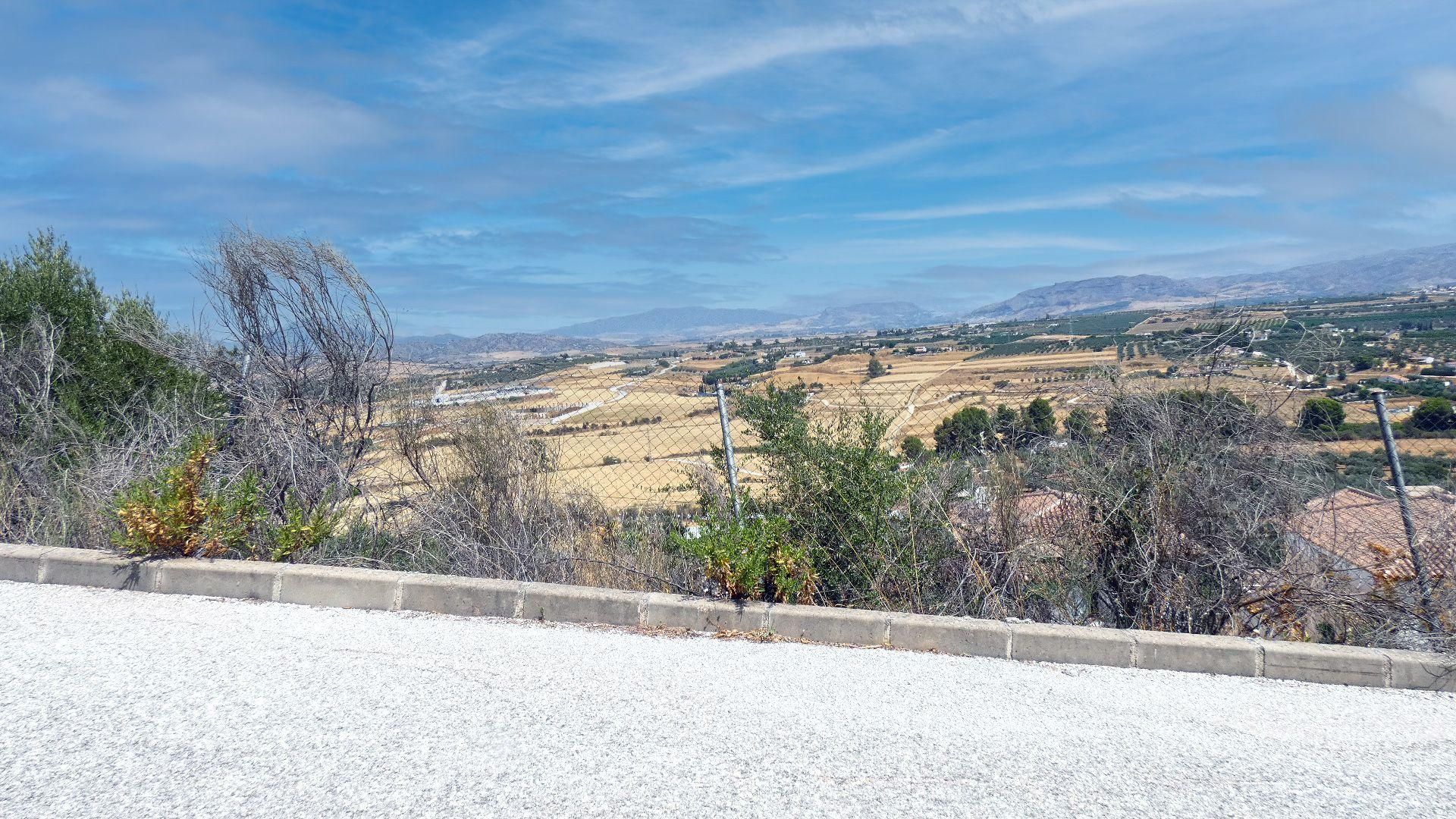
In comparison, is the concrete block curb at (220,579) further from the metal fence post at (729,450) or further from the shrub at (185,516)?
the metal fence post at (729,450)

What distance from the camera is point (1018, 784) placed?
3604 mm

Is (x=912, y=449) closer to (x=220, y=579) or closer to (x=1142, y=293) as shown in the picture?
(x=220, y=579)

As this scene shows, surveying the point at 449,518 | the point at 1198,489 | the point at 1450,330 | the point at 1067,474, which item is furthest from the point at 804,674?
the point at 1450,330

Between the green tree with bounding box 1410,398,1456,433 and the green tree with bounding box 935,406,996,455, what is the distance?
8.72 ft

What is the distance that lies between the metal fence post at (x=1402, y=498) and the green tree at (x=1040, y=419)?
1.91 meters

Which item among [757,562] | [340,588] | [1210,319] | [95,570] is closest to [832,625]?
[757,562]

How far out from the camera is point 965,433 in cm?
→ 674

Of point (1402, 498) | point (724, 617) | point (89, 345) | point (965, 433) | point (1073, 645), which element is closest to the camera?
point (1073, 645)

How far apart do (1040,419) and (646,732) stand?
3.94m

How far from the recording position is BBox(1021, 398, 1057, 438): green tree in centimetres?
652

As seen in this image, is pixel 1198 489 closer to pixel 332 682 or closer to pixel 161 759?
pixel 332 682

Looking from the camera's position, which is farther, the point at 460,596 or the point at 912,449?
the point at 912,449

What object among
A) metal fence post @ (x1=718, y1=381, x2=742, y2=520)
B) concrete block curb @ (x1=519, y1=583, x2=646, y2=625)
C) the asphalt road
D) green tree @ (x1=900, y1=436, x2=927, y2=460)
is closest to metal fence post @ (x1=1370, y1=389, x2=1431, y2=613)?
the asphalt road

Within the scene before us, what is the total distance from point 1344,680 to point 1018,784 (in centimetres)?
245
